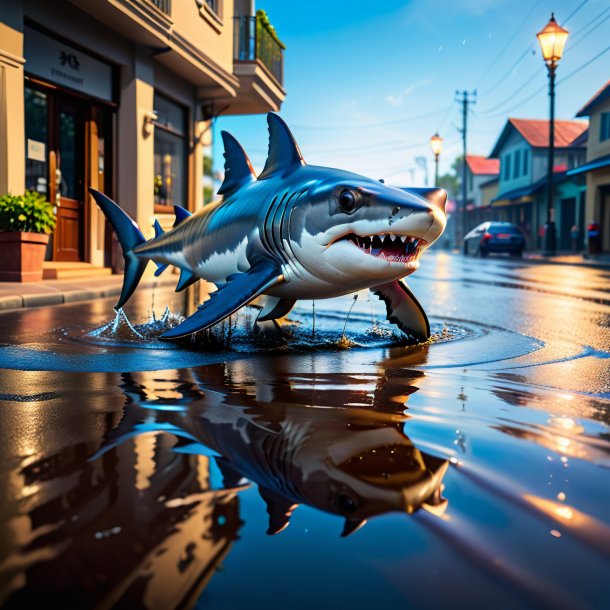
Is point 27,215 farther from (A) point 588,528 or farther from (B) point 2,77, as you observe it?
(A) point 588,528

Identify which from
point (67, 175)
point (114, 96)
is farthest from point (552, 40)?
point (67, 175)

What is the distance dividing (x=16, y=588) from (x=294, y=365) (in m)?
2.66

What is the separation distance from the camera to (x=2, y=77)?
10.1 metres

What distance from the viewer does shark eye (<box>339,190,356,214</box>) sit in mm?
3613

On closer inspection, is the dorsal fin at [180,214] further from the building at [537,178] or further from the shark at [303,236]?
the building at [537,178]

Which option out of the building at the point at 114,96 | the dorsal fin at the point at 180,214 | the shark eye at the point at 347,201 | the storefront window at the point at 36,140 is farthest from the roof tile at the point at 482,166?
the shark eye at the point at 347,201

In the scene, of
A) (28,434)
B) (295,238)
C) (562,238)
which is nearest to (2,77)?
(295,238)

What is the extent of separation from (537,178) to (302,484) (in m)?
45.4

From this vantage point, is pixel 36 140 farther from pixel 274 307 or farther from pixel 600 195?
pixel 600 195

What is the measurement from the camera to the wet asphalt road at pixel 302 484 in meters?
1.24

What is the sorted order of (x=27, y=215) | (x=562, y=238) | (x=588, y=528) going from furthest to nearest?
(x=562, y=238) → (x=27, y=215) → (x=588, y=528)

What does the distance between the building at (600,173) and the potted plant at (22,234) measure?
26079 mm

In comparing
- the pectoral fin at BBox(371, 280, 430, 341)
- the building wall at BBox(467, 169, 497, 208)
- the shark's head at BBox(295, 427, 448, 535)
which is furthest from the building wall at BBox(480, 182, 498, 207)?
the shark's head at BBox(295, 427, 448, 535)

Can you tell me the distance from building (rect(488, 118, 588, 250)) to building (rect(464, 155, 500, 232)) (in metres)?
6.10
